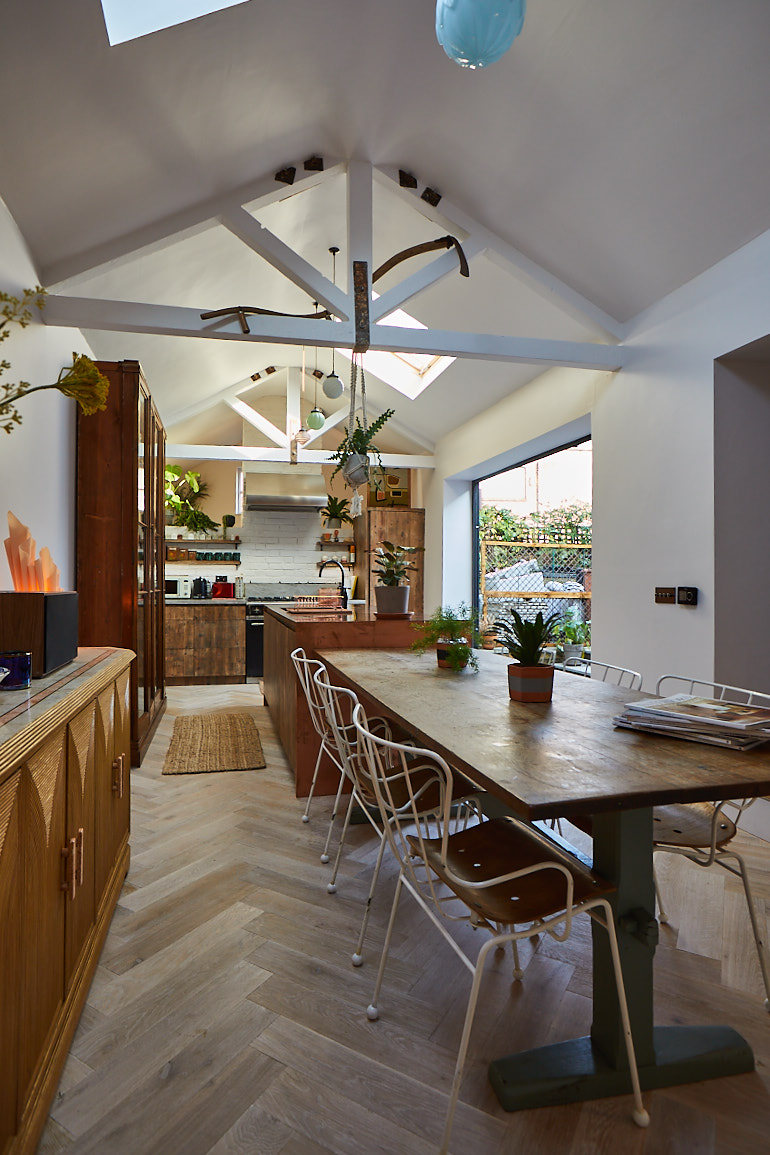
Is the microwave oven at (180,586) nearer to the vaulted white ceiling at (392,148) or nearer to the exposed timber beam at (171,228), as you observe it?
the vaulted white ceiling at (392,148)

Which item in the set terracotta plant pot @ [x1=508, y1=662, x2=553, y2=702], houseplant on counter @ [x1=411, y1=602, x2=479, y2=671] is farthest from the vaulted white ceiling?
terracotta plant pot @ [x1=508, y1=662, x2=553, y2=702]

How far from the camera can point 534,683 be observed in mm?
2027

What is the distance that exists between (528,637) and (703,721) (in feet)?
1.82

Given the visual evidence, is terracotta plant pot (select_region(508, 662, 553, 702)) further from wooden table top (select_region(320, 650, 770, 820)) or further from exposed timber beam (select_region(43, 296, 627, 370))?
exposed timber beam (select_region(43, 296, 627, 370))

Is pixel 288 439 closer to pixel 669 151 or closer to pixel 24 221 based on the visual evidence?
pixel 24 221

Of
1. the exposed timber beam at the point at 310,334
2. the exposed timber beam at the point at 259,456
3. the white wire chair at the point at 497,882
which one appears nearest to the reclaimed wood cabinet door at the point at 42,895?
the white wire chair at the point at 497,882

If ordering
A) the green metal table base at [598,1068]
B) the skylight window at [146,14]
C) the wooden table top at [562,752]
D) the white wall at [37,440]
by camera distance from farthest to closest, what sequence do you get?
the white wall at [37,440] < the skylight window at [146,14] < the green metal table base at [598,1068] < the wooden table top at [562,752]

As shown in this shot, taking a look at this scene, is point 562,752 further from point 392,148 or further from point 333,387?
point 333,387

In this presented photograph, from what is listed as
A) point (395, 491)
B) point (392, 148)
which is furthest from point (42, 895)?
point (395, 491)

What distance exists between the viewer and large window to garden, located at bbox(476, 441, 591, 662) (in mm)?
6805

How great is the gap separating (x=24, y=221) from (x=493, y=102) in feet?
7.58

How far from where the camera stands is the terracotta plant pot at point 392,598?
357 cm

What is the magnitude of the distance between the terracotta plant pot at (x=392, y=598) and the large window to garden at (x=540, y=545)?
271cm

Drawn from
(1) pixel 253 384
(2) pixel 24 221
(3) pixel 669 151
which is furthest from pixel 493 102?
(1) pixel 253 384
